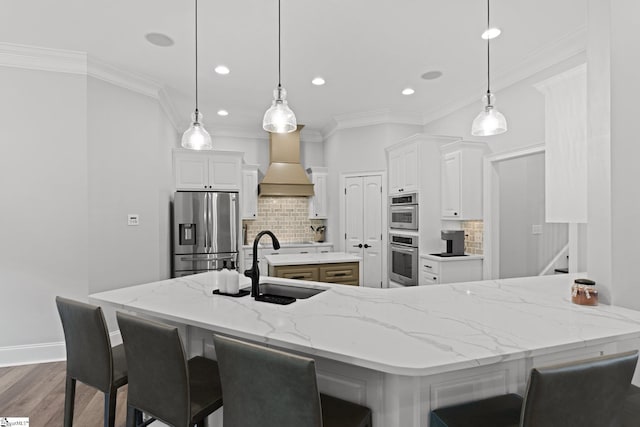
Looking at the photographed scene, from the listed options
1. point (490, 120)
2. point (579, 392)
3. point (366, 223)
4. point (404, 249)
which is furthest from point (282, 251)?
point (579, 392)

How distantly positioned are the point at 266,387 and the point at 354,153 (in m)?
4.74

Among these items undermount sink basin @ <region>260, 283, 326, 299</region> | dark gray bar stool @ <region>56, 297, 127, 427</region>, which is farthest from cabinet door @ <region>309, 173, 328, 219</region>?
dark gray bar stool @ <region>56, 297, 127, 427</region>

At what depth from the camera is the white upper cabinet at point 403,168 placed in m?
4.52

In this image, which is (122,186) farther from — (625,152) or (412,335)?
(625,152)

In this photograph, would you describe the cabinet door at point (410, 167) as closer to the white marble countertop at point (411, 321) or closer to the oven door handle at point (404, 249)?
the oven door handle at point (404, 249)

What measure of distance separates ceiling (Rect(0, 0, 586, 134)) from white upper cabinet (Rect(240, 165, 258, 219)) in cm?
162

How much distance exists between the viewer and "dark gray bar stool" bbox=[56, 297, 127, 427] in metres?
1.56

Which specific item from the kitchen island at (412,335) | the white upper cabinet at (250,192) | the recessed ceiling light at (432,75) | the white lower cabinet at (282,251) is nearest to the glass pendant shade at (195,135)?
the kitchen island at (412,335)

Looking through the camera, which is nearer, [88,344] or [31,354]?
[88,344]

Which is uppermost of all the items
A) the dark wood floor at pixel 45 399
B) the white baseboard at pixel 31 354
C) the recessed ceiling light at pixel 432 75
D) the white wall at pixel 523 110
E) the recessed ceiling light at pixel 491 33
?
the recessed ceiling light at pixel 432 75

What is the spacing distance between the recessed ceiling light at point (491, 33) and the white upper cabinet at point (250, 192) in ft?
12.6

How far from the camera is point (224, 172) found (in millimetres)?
4973

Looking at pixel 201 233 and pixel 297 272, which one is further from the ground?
pixel 201 233

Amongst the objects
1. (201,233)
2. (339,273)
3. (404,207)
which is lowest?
(339,273)
